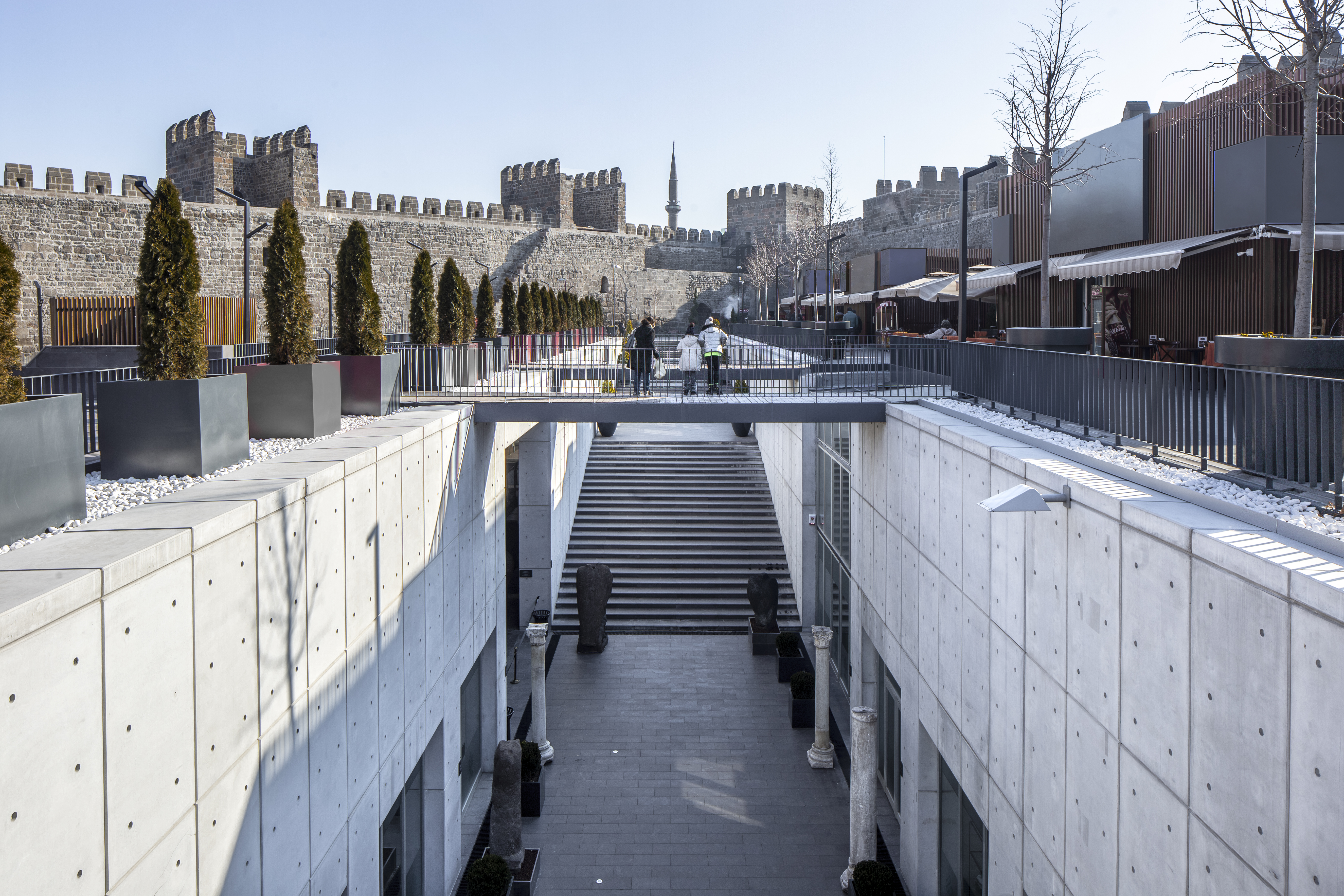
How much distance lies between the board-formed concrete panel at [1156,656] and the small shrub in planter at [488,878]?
6.80 meters

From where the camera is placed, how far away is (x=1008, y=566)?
24.2 ft

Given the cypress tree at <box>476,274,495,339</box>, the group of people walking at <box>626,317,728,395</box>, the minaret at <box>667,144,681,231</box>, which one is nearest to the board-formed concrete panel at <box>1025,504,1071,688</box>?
the group of people walking at <box>626,317,728,395</box>

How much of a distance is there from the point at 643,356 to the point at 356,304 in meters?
4.19

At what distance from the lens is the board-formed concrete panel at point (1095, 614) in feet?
18.1

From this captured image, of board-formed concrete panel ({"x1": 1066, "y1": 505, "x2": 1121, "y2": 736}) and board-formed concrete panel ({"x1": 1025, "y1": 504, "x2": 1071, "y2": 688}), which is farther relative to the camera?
board-formed concrete panel ({"x1": 1025, "y1": 504, "x2": 1071, "y2": 688})

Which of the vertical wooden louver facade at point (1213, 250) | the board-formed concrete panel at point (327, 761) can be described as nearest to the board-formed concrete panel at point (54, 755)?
the board-formed concrete panel at point (327, 761)

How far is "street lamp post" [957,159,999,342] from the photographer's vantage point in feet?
43.4

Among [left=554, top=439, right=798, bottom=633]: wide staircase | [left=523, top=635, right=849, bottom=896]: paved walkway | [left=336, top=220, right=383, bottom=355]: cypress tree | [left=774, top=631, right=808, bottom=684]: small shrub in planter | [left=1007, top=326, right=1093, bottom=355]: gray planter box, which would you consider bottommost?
[left=523, top=635, right=849, bottom=896]: paved walkway

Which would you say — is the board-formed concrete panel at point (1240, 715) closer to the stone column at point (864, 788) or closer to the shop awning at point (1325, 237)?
the stone column at point (864, 788)

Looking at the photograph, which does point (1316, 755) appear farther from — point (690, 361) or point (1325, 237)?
point (690, 361)

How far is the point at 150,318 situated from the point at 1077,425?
775 cm

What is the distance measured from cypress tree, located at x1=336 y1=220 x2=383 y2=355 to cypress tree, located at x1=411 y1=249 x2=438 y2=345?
2530mm

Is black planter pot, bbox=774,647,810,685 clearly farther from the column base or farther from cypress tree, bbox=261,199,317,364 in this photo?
cypress tree, bbox=261,199,317,364

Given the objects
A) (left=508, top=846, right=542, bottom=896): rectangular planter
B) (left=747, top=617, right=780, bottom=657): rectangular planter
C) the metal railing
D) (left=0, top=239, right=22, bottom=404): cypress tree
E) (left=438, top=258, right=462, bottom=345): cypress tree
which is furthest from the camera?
(left=747, top=617, right=780, bottom=657): rectangular planter
